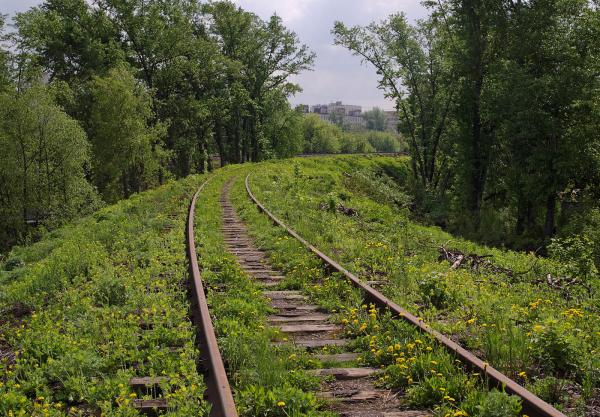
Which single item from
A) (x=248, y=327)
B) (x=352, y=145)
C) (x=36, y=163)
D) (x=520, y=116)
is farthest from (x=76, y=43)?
(x=352, y=145)

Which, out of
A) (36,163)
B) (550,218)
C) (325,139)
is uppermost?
(325,139)

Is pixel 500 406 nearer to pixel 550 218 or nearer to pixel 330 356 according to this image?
pixel 330 356

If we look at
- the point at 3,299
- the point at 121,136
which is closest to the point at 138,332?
the point at 3,299

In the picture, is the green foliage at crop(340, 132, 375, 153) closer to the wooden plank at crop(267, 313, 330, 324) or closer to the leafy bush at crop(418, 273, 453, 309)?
the leafy bush at crop(418, 273, 453, 309)

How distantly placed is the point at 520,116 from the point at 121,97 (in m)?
25.4

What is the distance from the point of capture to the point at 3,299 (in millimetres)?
8047

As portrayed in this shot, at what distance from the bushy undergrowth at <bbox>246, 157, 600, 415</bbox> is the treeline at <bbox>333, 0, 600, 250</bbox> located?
10945mm

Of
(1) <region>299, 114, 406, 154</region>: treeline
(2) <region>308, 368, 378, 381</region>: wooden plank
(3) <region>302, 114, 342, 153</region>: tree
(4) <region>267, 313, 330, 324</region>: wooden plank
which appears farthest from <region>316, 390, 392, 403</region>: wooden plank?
(3) <region>302, 114, 342, 153</region>: tree

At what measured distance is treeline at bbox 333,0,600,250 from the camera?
20.8 metres

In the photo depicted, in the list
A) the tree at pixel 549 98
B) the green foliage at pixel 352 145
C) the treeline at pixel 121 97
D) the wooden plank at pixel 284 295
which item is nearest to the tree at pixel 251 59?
the treeline at pixel 121 97

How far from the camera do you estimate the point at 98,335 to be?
17.5 ft

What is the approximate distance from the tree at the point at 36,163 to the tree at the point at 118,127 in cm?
527

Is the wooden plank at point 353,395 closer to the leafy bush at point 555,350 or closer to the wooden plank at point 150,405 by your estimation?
the wooden plank at point 150,405

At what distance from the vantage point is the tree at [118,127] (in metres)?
34.0
